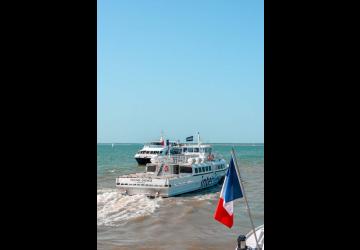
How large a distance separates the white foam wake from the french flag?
13.9 metres

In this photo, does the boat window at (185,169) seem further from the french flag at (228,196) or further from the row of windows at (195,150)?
the french flag at (228,196)

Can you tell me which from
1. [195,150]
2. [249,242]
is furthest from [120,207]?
[195,150]

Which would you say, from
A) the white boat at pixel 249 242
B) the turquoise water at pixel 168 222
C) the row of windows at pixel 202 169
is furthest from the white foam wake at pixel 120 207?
the white boat at pixel 249 242

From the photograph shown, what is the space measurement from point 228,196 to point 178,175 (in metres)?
25.2

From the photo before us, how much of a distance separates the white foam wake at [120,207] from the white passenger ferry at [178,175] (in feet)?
3.08

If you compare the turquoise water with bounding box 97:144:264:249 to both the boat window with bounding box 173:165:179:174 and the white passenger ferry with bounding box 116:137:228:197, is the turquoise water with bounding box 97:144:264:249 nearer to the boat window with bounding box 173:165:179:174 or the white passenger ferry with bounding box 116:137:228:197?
the white passenger ferry with bounding box 116:137:228:197

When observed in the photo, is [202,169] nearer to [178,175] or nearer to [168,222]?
[178,175]

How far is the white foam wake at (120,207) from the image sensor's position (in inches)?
920
